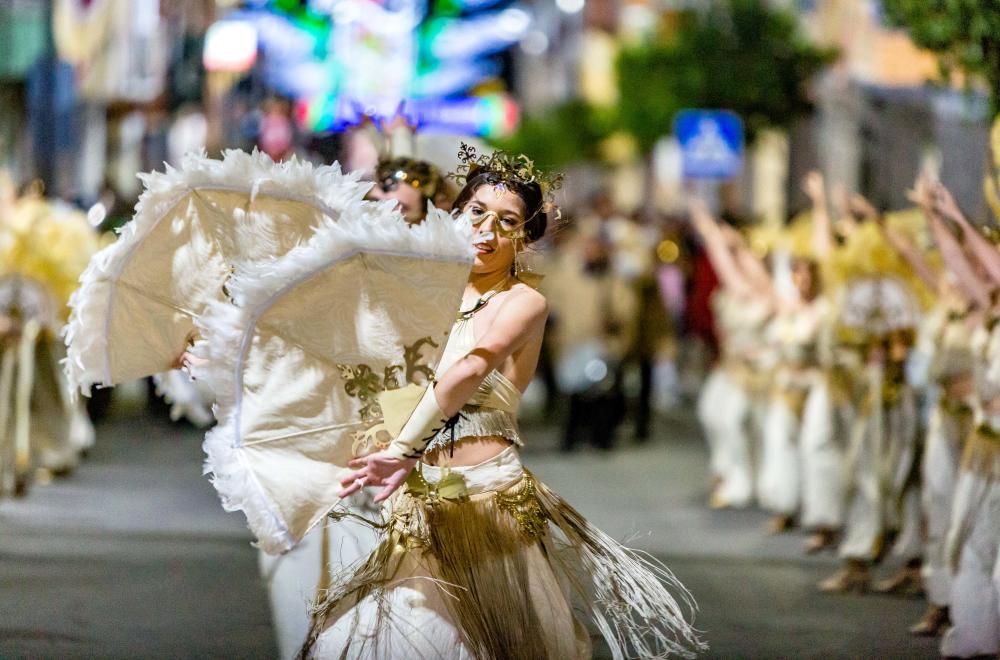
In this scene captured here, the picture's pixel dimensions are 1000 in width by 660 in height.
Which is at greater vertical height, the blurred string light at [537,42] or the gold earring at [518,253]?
the gold earring at [518,253]

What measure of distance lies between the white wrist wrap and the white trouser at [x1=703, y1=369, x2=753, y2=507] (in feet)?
31.3

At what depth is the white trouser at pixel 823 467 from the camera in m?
12.0

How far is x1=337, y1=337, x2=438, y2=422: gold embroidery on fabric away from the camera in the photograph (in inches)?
207

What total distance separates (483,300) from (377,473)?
2.63 feet

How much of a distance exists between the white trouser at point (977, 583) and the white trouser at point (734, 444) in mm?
6155

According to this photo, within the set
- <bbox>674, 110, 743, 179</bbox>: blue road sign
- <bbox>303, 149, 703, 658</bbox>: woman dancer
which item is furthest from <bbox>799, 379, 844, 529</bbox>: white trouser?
<bbox>674, 110, 743, 179</bbox>: blue road sign

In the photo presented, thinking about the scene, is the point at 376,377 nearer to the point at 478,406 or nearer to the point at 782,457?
the point at 478,406

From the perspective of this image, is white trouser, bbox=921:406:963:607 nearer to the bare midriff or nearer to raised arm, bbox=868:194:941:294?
raised arm, bbox=868:194:941:294

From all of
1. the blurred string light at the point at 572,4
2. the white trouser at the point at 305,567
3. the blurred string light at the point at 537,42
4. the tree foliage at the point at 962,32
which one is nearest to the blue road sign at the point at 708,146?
the tree foliage at the point at 962,32

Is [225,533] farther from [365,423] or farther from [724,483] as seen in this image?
[365,423]

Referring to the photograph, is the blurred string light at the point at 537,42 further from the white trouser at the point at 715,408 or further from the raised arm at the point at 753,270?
the raised arm at the point at 753,270

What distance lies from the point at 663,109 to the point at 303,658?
38001 millimetres

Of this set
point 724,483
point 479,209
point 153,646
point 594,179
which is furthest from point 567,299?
point 594,179

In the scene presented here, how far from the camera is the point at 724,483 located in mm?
14734
